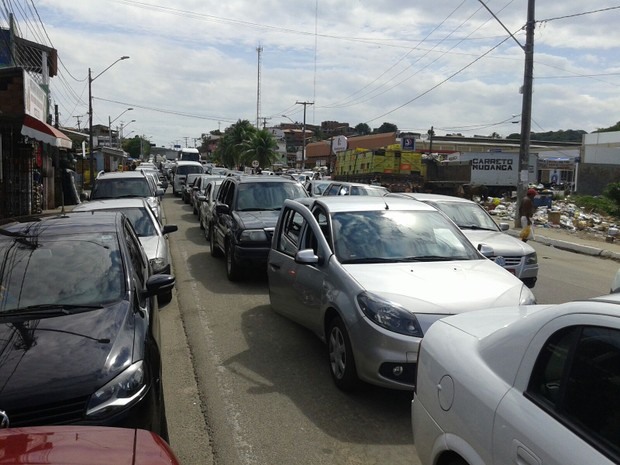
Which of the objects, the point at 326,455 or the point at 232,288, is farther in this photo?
the point at 232,288

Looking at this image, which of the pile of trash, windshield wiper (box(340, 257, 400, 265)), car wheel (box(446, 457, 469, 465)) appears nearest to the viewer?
car wheel (box(446, 457, 469, 465))

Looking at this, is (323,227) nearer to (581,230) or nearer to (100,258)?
(100,258)

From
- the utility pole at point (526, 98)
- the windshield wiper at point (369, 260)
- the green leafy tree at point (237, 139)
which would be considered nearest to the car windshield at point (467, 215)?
the windshield wiper at point (369, 260)

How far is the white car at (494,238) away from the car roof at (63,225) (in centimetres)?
596

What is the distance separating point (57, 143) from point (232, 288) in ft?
31.1

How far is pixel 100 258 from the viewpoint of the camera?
4754 mm

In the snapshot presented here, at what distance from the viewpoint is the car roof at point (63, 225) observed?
16.6 ft

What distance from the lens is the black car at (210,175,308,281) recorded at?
10047 mm

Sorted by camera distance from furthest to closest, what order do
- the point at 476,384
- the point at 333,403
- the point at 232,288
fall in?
the point at 232,288, the point at 333,403, the point at 476,384

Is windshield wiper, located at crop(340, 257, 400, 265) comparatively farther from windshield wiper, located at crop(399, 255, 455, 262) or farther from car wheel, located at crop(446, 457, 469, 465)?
car wheel, located at crop(446, 457, 469, 465)

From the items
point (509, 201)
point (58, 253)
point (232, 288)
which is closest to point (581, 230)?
point (509, 201)

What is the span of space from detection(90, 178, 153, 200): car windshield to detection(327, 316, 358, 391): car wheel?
32.2 ft

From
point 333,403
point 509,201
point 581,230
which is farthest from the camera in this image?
point 509,201

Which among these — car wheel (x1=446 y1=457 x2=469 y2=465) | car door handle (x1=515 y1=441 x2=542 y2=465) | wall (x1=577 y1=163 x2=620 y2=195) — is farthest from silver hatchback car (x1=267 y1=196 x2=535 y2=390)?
wall (x1=577 y1=163 x2=620 y2=195)
